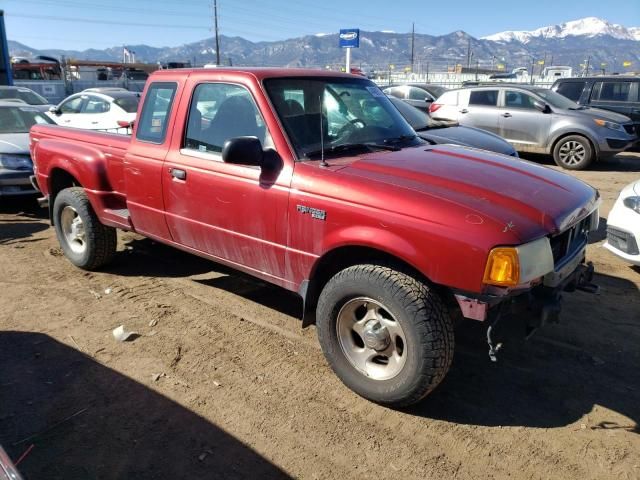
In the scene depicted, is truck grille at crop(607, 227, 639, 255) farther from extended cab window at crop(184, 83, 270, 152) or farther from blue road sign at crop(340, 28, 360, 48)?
blue road sign at crop(340, 28, 360, 48)

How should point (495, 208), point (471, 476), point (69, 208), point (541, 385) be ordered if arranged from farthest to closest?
point (69, 208), point (541, 385), point (495, 208), point (471, 476)

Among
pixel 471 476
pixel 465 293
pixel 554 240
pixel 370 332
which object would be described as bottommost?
pixel 471 476

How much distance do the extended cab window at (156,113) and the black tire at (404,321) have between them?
2.07m

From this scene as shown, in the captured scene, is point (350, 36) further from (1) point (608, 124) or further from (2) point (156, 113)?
(2) point (156, 113)

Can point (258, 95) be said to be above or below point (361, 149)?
above

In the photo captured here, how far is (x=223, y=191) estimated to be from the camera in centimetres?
373

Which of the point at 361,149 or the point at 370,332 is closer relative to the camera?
the point at 370,332

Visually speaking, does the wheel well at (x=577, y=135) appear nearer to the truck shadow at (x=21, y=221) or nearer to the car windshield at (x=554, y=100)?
the car windshield at (x=554, y=100)

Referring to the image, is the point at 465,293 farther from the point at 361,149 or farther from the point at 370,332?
the point at 361,149

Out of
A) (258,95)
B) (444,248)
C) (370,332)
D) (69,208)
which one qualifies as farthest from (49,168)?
(444,248)

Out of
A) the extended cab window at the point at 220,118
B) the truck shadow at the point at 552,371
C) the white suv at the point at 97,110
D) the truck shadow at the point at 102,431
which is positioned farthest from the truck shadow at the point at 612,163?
the truck shadow at the point at 102,431

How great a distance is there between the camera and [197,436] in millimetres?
2924

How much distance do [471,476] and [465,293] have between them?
0.92 m

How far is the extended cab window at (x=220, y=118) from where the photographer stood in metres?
3.69
